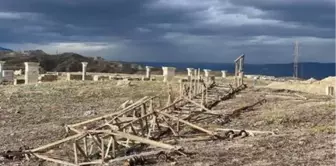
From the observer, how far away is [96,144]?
567 inches

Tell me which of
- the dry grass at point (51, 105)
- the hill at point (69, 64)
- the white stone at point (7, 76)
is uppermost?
the hill at point (69, 64)

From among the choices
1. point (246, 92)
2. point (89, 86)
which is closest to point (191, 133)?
point (246, 92)

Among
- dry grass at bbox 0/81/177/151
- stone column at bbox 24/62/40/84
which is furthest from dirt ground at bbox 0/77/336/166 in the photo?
stone column at bbox 24/62/40/84

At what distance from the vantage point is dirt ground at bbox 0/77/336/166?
481 inches

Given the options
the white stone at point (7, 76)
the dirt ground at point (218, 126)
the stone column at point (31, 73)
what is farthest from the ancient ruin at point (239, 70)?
the white stone at point (7, 76)

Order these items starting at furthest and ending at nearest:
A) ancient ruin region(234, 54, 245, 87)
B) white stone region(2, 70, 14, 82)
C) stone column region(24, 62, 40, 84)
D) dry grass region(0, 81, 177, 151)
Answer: white stone region(2, 70, 14, 82) < stone column region(24, 62, 40, 84) < ancient ruin region(234, 54, 245, 87) < dry grass region(0, 81, 177, 151)

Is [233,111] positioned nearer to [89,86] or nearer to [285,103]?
[285,103]

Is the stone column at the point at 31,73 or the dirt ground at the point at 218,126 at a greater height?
the stone column at the point at 31,73

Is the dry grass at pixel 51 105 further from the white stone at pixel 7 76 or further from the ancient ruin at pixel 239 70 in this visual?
the white stone at pixel 7 76

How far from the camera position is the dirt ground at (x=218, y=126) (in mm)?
12211

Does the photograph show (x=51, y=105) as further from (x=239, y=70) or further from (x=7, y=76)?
(x=7, y=76)

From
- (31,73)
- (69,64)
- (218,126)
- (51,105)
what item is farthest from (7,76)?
(69,64)

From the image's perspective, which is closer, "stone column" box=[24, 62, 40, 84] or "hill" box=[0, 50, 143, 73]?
"stone column" box=[24, 62, 40, 84]

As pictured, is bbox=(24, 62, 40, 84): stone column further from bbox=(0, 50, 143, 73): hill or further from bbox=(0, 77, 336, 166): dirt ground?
bbox=(0, 50, 143, 73): hill
